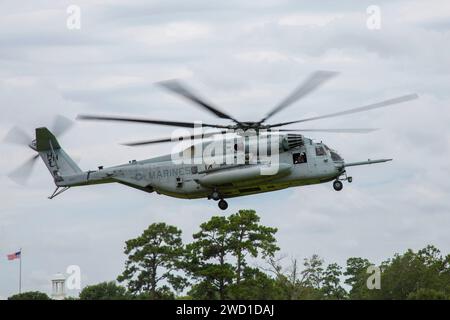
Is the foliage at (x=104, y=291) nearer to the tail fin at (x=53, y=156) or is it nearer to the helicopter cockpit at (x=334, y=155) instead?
the tail fin at (x=53, y=156)

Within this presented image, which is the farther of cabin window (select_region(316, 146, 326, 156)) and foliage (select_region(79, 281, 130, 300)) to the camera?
foliage (select_region(79, 281, 130, 300))

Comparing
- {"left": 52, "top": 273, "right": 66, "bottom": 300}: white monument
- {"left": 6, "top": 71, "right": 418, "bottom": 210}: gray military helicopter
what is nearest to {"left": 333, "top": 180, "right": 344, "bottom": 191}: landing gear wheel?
{"left": 6, "top": 71, "right": 418, "bottom": 210}: gray military helicopter

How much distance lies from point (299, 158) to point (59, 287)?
63.9m

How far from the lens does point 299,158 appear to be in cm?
7588

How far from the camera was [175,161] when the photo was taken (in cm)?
7862

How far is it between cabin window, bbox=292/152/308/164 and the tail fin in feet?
42.7

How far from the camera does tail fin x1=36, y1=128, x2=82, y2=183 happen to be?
82250mm

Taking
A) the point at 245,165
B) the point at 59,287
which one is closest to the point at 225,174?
the point at 245,165

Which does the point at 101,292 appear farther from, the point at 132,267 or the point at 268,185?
the point at 268,185

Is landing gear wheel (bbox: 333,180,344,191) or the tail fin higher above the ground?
the tail fin

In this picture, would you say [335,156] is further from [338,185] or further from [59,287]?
[59,287]

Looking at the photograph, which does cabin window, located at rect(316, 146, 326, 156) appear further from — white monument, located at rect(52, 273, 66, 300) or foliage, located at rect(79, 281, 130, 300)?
white monument, located at rect(52, 273, 66, 300)

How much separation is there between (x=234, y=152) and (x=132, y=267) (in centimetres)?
3076
